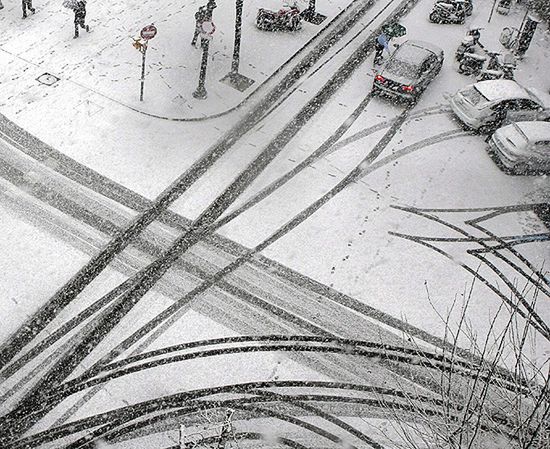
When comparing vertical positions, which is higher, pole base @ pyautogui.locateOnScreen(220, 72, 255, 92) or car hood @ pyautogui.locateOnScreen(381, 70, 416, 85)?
car hood @ pyautogui.locateOnScreen(381, 70, 416, 85)

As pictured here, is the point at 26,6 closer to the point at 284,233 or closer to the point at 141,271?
the point at 141,271

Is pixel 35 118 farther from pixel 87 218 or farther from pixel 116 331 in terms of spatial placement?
pixel 116 331

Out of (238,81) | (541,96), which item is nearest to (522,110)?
(541,96)

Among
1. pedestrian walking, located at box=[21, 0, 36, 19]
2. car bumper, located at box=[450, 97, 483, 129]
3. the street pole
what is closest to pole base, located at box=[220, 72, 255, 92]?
the street pole

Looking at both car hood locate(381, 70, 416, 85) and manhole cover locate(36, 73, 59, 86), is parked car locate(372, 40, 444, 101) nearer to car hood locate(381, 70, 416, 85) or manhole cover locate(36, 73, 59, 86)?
car hood locate(381, 70, 416, 85)

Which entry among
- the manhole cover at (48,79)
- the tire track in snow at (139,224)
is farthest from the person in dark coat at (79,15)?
the tire track in snow at (139,224)

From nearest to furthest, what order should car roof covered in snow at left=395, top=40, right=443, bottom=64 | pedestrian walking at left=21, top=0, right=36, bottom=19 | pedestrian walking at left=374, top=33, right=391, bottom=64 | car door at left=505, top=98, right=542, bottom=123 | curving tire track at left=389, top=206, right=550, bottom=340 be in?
curving tire track at left=389, top=206, right=550, bottom=340
car door at left=505, top=98, right=542, bottom=123
car roof covered in snow at left=395, top=40, right=443, bottom=64
pedestrian walking at left=374, top=33, right=391, bottom=64
pedestrian walking at left=21, top=0, right=36, bottom=19

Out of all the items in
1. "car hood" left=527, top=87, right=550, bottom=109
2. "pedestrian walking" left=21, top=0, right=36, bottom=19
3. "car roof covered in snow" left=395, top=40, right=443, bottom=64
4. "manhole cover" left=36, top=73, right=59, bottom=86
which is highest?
"car roof covered in snow" left=395, top=40, right=443, bottom=64
